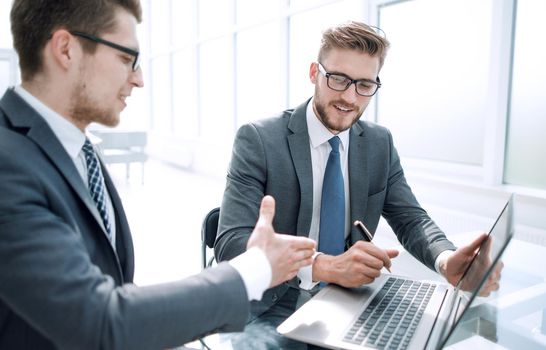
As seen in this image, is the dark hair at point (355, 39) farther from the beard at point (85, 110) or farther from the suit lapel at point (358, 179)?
the beard at point (85, 110)

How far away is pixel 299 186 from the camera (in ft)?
5.07

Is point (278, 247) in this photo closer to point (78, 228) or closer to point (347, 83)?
point (78, 228)

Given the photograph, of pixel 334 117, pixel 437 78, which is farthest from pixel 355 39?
pixel 437 78

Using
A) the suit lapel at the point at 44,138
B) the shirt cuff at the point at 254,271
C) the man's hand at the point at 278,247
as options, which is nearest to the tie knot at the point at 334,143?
the man's hand at the point at 278,247

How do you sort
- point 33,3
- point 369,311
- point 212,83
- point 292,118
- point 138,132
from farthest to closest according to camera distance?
1. point 212,83
2. point 138,132
3. point 292,118
4. point 369,311
5. point 33,3

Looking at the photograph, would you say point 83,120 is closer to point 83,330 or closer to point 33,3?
point 33,3

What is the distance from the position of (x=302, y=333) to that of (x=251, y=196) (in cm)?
66

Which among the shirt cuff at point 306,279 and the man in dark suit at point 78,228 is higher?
the man in dark suit at point 78,228

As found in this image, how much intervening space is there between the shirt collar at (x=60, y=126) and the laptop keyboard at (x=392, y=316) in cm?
65

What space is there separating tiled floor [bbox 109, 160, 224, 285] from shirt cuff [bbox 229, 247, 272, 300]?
2.39 m

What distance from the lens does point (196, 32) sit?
296 inches

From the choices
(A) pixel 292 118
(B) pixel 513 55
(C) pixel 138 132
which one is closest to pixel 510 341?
(A) pixel 292 118

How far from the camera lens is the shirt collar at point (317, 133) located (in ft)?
5.33

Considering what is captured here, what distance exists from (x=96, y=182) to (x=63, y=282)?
14.2 inches
